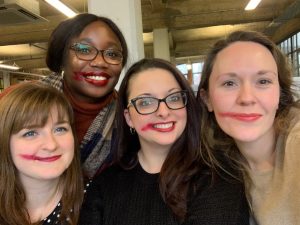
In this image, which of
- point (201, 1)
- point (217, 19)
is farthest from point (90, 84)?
point (217, 19)

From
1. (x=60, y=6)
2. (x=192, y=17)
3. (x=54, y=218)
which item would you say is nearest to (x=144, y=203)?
(x=54, y=218)

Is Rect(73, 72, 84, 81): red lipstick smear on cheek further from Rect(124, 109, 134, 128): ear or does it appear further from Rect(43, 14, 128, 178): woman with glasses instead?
Rect(124, 109, 134, 128): ear

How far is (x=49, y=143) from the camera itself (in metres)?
1.35

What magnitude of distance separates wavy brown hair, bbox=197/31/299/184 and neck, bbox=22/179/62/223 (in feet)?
2.22

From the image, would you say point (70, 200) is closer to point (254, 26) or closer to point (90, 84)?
point (90, 84)

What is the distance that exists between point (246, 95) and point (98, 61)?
825 mm

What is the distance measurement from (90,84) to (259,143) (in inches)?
35.0

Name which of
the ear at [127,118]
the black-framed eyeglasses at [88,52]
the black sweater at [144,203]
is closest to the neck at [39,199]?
the black sweater at [144,203]

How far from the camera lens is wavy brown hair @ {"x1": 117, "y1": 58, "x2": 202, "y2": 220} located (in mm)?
1367

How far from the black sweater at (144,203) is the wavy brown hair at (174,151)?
0.04m

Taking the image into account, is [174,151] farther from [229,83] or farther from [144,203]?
[229,83]

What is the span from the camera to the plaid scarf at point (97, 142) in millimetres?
1750

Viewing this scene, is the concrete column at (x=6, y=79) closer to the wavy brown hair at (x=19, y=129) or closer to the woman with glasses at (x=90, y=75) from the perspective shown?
the woman with glasses at (x=90, y=75)

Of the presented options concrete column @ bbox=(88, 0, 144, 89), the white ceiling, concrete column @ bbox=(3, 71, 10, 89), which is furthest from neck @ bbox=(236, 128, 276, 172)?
concrete column @ bbox=(3, 71, 10, 89)
